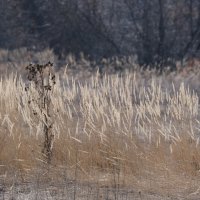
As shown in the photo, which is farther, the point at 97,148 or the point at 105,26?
the point at 105,26

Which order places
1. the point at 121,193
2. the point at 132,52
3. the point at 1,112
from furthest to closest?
the point at 132,52 → the point at 1,112 → the point at 121,193

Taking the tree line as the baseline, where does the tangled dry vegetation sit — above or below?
below

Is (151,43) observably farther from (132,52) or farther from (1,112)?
(1,112)

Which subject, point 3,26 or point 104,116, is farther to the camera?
point 3,26

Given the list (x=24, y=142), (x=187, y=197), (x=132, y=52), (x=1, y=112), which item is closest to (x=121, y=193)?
(x=187, y=197)

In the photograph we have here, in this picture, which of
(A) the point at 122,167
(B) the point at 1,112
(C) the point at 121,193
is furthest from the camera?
(B) the point at 1,112

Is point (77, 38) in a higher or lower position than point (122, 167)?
higher

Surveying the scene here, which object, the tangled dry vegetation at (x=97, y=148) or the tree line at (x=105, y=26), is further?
the tree line at (x=105, y=26)

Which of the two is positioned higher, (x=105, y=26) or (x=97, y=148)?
(x=105, y=26)

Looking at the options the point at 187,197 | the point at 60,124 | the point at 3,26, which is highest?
the point at 3,26

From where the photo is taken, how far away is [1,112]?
6438 millimetres

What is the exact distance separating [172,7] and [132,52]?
192 centimetres

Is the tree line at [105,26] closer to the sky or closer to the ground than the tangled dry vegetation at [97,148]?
closer to the sky

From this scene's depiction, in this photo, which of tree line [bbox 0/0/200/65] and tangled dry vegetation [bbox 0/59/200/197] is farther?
tree line [bbox 0/0/200/65]
